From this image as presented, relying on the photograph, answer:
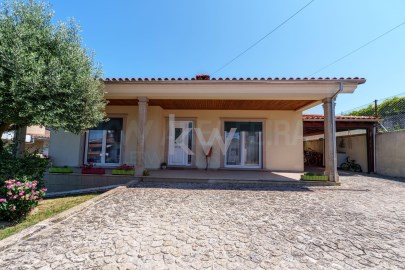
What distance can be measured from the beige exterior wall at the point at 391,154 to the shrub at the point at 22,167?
14.6 meters

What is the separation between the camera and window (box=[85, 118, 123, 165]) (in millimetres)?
10531

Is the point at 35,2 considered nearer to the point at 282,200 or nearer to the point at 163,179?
the point at 163,179

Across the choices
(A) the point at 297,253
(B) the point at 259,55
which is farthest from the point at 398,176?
(A) the point at 297,253

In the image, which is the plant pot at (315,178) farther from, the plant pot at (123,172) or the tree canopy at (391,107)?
the tree canopy at (391,107)

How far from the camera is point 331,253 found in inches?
113

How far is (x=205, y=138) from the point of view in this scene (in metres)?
10.7

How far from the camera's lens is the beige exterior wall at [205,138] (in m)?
10.4

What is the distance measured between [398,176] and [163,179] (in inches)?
450

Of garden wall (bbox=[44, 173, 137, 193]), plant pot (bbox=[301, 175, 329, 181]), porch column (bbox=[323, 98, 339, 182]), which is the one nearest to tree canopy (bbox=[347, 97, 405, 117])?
porch column (bbox=[323, 98, 339, 182])

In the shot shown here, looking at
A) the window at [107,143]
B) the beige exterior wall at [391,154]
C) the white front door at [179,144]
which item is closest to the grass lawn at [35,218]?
the window at [107,143]

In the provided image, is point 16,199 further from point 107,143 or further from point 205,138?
point 205,138

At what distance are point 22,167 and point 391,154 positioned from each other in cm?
1509

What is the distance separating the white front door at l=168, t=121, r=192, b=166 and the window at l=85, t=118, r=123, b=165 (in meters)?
2.63

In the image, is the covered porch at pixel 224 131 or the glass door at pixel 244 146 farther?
the glass door at pixel 244 146
